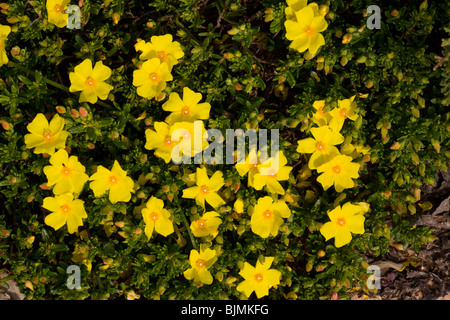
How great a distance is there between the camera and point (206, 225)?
3582 mm

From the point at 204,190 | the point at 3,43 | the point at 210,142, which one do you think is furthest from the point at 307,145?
the point at 3,43

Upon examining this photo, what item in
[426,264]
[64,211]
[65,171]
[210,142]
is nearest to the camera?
[65,171]

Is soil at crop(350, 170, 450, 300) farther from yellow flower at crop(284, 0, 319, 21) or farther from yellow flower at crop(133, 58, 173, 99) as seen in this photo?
yellow flower at crop(133, 58, 173, 99)

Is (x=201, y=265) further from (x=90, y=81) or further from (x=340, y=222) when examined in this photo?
(x=90, y=81)

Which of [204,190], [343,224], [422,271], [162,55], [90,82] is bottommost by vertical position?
[422,271]

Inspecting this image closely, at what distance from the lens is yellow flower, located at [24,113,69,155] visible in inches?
130

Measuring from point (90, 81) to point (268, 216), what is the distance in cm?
168

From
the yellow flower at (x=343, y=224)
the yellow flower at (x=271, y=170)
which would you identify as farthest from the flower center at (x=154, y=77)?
the yellow flower at (x=343, y=224)

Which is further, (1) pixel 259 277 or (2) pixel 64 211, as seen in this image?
(1) pixel 259 277

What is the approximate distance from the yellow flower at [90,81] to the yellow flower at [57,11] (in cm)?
44

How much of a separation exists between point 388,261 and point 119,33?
3106 millimetres

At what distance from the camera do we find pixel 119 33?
369 cm

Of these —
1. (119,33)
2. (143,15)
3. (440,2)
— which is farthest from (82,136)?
(440,2)

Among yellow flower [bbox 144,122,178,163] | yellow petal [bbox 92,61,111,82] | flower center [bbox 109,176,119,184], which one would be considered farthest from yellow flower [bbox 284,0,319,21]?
flower center [bbox 109,176,119,184]
